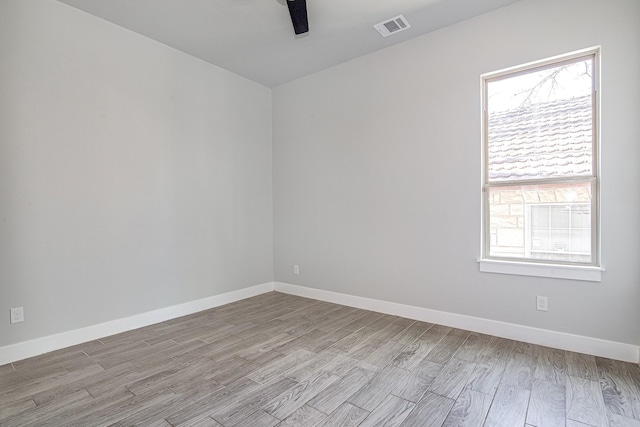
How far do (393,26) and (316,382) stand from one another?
10.9 ft

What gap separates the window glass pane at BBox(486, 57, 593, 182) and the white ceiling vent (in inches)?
41.2

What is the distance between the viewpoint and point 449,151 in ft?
10.5

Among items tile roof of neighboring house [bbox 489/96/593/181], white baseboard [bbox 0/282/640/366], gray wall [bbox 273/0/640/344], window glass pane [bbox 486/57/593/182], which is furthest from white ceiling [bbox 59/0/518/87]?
white baseboard [bbox 0/282/640/366]

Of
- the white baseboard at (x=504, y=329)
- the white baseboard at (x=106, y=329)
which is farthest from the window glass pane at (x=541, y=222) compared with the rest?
the white baseboard at (x=106, y=329)

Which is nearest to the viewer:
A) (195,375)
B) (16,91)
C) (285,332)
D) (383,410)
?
(383,410)

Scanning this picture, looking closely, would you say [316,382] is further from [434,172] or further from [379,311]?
[434,172]

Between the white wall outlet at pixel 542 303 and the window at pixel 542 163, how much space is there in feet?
1.00

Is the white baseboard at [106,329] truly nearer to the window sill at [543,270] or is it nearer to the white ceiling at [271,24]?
the white ceiling at [271,24]

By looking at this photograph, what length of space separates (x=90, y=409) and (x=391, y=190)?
3.15 m

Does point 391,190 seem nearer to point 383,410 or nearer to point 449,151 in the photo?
point 449,151

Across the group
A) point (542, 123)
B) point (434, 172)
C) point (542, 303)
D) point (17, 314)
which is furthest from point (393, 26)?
point (17, 314)

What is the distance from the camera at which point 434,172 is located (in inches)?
130

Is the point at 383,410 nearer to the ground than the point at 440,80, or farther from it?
nearer to the ground

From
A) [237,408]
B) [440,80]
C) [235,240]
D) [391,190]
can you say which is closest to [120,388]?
[237,408]
